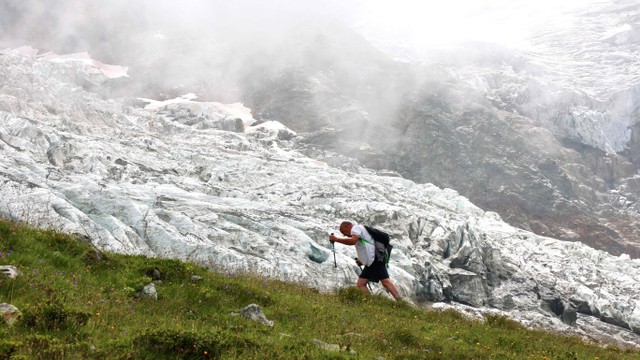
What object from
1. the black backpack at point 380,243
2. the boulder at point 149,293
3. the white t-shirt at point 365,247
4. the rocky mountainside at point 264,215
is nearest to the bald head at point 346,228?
the white t-shirt at point 365,247

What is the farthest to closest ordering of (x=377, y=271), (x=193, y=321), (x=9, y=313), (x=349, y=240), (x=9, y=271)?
(x=377, y=271), (x=349, y=240), (x=193, y=321), (x=9, y=271), (x=9, y=313)

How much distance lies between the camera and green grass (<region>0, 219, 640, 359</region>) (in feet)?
18.4

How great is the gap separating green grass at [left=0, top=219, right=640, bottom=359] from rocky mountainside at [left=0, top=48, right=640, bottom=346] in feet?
80.4

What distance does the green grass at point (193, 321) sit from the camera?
221 inches

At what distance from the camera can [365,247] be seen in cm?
1311

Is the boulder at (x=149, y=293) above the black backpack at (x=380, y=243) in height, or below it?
above

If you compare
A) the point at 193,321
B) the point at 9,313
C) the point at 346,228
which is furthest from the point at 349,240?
the point at 9,313

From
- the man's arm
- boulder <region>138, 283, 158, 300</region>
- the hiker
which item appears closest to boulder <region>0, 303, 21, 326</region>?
boulder <region>138, 283, 158, 300</region>

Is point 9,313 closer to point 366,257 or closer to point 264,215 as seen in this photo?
point 366,257

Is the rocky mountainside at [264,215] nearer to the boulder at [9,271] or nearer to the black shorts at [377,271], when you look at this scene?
the black shorts at [377,271]

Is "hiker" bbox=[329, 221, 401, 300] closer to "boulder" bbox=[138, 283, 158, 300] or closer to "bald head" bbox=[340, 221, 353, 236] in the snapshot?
"bald head" bbox=[340, 221, 353, 236]

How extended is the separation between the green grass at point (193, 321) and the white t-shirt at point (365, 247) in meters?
1.00

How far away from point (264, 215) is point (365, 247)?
41.0 m

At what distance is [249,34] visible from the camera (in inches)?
7795
